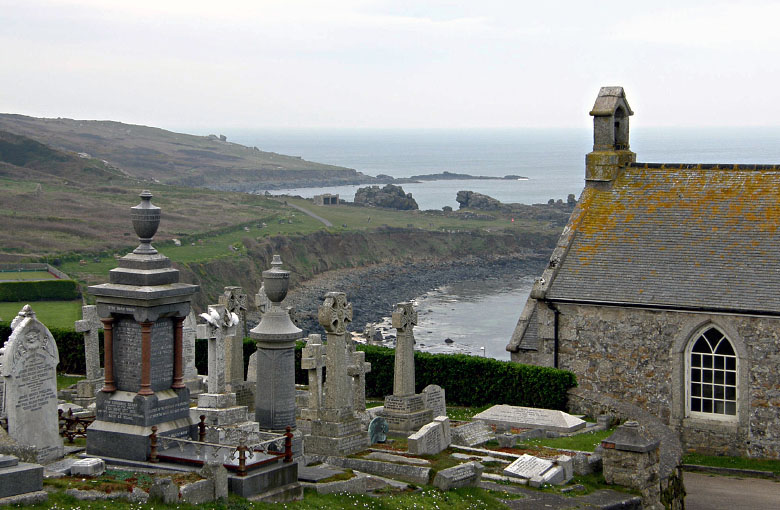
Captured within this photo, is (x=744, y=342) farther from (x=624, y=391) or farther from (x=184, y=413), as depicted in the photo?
(x=184, y=413)

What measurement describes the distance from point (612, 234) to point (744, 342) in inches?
220

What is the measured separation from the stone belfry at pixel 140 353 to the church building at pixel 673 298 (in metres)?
14.1

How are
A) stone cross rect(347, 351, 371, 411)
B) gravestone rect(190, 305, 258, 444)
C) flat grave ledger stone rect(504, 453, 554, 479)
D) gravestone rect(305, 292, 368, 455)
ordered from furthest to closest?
stone cross rect(347, 351, 371, 411), gravestone rect(305, 292, 368, 455), flat grave ledger stone rect(504, 453, 554, 479), gravestone rect(190, 305, 258, 444)

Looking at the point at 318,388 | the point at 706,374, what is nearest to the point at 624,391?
the point at 706,374

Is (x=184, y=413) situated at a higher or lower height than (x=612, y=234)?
lower

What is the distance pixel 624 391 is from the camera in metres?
29.1

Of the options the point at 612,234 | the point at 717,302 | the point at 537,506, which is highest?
the point at 612,234

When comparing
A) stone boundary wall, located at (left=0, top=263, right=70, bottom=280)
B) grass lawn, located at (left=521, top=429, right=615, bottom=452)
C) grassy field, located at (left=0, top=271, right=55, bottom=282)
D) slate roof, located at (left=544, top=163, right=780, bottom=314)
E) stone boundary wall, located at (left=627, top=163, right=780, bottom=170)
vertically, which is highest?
stone boundary wall, located at (left=627, top=163, right=780, bottom=170)

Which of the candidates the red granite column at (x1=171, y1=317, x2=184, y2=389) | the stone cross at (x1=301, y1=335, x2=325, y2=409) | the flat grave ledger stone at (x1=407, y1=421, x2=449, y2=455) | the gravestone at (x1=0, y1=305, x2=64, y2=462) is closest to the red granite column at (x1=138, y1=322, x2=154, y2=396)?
the red granite column at (x1=171, y1=317, x2=184, y2=389)

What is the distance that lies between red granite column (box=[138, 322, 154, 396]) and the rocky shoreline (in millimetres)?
50360

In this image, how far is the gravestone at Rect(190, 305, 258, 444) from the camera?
62.9 feet

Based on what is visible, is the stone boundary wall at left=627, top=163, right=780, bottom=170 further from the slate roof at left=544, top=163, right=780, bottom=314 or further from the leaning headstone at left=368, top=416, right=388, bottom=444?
the leaning headstone at left=368, top=416, right=388, bottom=444

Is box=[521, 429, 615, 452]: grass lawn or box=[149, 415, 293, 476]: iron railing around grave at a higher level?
box=[149, 415, 293, 476]: iron railing around grave

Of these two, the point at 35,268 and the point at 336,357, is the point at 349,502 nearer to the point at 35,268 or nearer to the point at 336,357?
the point at 336,357
